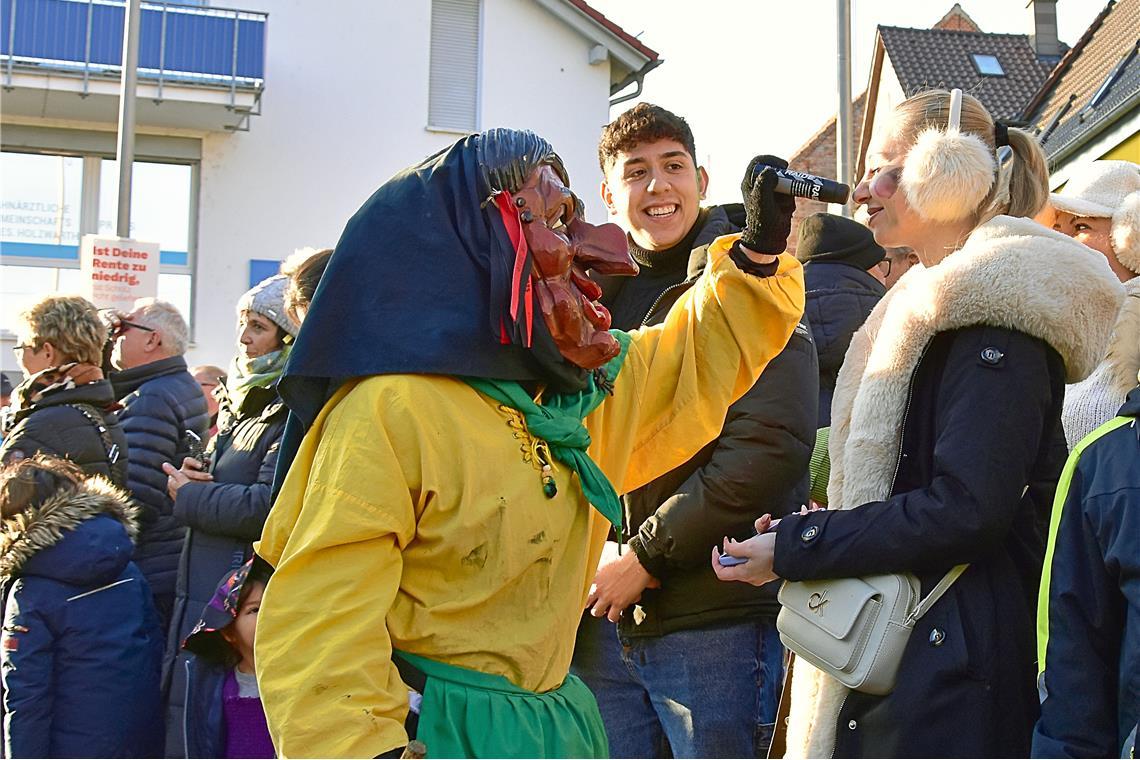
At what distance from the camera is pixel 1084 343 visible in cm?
274

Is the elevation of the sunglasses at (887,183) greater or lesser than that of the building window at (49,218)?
lesser

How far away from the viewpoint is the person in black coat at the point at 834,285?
444 centimetres

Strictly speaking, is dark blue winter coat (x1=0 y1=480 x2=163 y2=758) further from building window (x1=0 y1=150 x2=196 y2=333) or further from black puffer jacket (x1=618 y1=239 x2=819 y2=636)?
building window (x1=0 y1=150 x2=196 y2=333)

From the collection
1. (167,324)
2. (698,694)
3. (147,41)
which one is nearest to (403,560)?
(698,694)

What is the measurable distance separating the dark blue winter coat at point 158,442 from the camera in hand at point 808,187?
3.55 meters

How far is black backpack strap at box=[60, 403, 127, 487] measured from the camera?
530cm

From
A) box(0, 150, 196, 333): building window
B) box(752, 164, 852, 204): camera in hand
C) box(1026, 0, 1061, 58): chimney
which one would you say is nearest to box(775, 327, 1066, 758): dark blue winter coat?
box(752, 164, 852, 204): camera in hand

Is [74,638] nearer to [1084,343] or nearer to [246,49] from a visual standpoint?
[1084,343]

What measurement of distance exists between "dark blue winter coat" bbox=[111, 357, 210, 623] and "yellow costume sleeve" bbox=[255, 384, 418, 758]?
3.24 m

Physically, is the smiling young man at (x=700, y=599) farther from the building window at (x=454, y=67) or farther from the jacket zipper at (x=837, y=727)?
the building window at (x=454, y=67)

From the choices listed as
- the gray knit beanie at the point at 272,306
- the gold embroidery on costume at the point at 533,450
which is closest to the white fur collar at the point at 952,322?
the gold embroidery on costume at the point at 533,450

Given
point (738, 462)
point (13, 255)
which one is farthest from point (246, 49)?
point (738, 462)

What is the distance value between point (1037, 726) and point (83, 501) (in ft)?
12.0

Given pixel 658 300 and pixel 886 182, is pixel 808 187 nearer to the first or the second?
pixel 886 182
